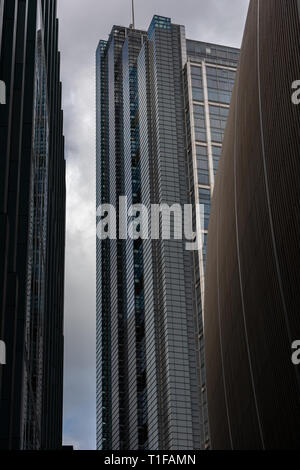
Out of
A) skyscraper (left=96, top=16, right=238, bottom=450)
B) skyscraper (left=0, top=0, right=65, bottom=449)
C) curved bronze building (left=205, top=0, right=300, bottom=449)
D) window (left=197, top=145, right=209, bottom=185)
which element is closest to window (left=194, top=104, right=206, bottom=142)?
skyscraper (left=96, top=16, right=238, bottom=450)

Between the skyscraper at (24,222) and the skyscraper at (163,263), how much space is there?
60638 mm

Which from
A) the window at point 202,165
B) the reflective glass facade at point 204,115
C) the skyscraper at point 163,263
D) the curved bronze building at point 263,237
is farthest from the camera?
the window at point 202,165

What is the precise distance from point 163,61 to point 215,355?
114708 mm

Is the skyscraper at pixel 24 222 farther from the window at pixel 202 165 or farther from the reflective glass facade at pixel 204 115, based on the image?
the window at pixel 202 165

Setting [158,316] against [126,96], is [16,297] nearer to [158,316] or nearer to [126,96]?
[158,316]

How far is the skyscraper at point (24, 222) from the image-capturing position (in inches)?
1405

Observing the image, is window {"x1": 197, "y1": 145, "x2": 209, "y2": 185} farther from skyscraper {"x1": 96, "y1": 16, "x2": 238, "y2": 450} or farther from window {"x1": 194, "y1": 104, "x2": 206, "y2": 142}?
window {"x1": 194, "y1": 104, "x2": 206, "y2": 142}

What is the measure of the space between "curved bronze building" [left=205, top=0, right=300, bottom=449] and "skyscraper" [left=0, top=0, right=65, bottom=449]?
32.7 feet

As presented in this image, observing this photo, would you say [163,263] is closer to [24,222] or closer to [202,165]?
[202,165]

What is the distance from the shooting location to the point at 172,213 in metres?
145

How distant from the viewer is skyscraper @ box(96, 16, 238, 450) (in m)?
127

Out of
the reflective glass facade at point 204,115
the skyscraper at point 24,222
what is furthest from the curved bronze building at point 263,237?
the reflective glass facade at point 204,115

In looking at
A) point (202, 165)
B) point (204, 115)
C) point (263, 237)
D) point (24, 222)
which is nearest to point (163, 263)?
point (202, 165)
